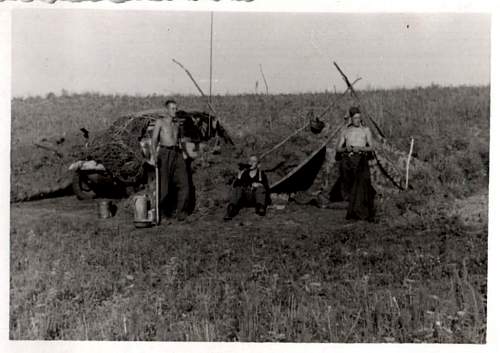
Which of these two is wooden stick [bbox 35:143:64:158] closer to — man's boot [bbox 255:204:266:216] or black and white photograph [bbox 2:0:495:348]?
black and white photograph [bbox 2:0:495:348]

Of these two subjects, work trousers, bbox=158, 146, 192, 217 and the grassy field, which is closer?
the grassy field

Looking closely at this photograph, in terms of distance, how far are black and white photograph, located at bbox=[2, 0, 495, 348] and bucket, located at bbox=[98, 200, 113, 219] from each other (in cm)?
12

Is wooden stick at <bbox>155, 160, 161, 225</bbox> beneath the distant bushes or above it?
beneath

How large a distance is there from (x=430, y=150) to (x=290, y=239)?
296cm

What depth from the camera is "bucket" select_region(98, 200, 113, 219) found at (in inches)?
370

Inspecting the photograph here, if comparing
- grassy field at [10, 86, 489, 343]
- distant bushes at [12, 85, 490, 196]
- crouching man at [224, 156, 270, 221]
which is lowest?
grassy field at [10, 86, 489, 343]

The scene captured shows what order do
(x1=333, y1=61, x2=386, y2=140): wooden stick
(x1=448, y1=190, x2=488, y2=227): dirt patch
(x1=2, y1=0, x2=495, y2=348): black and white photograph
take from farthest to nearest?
(x1=333, y1=61, x2=386, y2=140): wooden stick, (x1=448, y1=190, x2=488, y2=227): dirt patch, (x1=2, y1=0, x2=495, y2=348): black and white photograph

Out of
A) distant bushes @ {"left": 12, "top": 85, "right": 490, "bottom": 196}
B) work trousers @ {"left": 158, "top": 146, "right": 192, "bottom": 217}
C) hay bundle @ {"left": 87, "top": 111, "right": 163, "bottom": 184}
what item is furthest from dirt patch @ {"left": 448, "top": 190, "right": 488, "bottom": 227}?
hay bundle @ {"left": 87, "top": 111, "right": 163, "bottom": 184}

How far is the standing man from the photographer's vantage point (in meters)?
9.47

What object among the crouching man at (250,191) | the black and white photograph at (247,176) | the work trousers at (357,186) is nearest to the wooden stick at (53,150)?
the black and white photograph at (247,176)

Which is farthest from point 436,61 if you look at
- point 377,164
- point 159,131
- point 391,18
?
point 159,131

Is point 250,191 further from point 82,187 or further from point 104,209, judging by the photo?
point 82,187

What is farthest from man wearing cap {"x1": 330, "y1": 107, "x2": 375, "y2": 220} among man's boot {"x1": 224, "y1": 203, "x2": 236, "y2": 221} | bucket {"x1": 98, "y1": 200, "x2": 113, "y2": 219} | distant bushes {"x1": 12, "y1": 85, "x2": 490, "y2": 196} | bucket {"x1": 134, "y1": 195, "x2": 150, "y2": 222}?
bucket {"x1": 98, "y1": 200, "x2": 113, "y2": 219}

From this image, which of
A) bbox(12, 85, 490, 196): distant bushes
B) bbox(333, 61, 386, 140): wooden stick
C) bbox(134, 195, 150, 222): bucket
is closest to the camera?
bbox(134, 195, 150, 222): bucket
